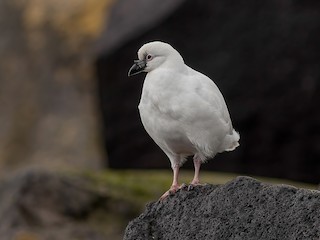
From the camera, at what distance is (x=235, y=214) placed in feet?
20.8

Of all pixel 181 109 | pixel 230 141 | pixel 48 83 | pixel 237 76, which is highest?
pixel 181 109

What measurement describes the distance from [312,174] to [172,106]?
776 centimetres

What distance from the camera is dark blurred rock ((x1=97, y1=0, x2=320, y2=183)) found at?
47.3 ft

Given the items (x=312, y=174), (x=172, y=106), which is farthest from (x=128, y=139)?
(x=172, y=106)

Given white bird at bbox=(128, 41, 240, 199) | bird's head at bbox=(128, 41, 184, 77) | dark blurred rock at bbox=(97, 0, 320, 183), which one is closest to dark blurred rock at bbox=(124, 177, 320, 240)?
white bird at bbox=(128, 41, 240, 199)

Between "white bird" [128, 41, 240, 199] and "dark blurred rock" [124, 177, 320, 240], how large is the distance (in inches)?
10.2

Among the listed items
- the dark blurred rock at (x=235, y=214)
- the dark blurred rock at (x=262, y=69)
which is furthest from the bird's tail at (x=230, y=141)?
the dark blurred rock at (x=262, y=69)

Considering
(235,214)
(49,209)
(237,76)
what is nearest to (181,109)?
(235,214)

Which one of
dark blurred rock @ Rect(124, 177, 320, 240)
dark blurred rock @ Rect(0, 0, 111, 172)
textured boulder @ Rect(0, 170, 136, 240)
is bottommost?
dark blurred rock @ Rect(0, 0, 111, 172)

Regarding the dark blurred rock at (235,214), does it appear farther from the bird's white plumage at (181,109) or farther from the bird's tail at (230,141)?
the bird's tail at (230,141)

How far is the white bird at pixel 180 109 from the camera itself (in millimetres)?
7145

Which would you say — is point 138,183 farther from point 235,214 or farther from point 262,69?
point 235,214

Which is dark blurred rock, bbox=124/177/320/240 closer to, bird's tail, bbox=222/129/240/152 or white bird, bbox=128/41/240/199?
white bird, bbox=128/41/240/199

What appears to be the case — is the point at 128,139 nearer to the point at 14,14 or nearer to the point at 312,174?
the point at 312,174
